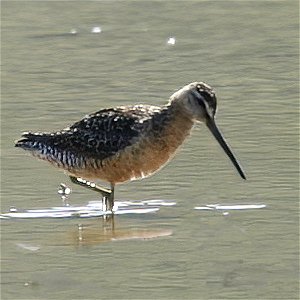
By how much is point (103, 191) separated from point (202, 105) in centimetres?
74

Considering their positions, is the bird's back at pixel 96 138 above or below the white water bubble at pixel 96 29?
above

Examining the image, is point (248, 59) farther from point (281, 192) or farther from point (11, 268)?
point (11, 268)

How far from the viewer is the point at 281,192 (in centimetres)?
802

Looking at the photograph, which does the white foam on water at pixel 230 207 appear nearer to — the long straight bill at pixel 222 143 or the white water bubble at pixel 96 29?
the long straight bill at pixel 222 143

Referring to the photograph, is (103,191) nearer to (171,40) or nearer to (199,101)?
(199,101)

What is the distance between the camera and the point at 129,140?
8125mm

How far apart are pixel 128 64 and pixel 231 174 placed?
2946 mm

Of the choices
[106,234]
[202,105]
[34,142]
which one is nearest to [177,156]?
[202,105]

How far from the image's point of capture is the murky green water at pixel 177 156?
6.75 meters

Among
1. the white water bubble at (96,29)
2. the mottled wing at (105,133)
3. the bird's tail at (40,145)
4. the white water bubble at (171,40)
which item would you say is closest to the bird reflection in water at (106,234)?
the mottled wing at (105,133)

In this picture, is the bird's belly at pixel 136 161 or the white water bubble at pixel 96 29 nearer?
the bird's belly at pixel 136 161

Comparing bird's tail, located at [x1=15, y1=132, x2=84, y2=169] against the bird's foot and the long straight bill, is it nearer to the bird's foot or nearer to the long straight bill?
the bird's foot

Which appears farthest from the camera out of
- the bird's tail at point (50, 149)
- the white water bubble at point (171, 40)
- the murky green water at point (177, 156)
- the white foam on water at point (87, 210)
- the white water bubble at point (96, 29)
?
the white water bubble at point (96, 29)

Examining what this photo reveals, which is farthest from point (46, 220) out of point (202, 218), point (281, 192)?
point (281, 192)
